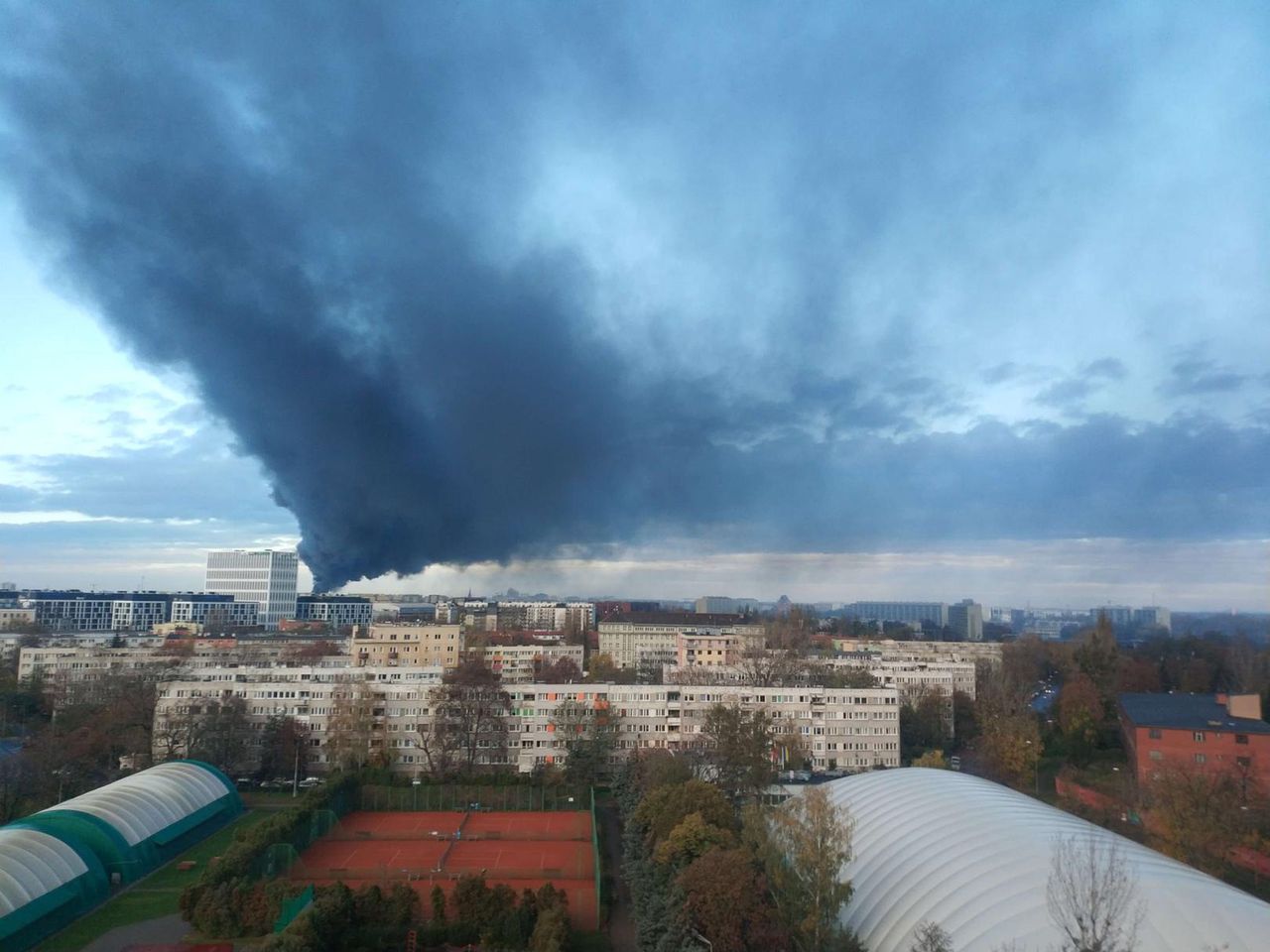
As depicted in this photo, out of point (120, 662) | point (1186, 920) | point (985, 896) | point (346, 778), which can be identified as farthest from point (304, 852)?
point (120, 662)

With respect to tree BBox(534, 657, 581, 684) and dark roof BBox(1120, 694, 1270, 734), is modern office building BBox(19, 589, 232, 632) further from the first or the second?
dark roof BBox(1120, 694, 1270, 734)

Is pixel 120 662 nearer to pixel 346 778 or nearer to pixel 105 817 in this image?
pixel 346 778

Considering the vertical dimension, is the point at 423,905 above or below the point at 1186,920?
below

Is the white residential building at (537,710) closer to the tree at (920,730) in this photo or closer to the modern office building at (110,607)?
the tree at (920,730)

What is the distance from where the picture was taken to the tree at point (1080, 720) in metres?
30.5

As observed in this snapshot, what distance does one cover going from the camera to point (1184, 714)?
28156 mm

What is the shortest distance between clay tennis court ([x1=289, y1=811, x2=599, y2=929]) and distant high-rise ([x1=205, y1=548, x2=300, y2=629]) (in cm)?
7250

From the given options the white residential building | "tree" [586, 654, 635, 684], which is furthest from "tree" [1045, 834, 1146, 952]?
"tree" [586, 654, 635, 684]

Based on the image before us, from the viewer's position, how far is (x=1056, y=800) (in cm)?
2523

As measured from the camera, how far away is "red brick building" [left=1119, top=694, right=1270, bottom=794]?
25172 mm

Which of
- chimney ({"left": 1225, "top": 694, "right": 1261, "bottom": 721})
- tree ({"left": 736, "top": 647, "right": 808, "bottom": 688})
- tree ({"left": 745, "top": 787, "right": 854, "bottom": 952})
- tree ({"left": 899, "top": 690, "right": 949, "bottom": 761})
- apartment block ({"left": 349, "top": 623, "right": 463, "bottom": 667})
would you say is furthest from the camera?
apartment block ({"left": 349, "top": 623, "right": 463, "bottom": 667})

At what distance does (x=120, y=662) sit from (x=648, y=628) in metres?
37.1

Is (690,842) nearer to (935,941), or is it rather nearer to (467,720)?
(935,941)

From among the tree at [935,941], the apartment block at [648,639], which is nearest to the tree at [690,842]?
the tree at [935,941]
